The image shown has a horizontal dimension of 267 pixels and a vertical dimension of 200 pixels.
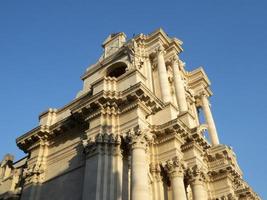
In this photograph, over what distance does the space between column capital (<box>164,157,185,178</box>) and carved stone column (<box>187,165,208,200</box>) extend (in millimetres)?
1585

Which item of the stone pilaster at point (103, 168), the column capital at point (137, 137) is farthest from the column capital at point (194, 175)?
the stone pilaster at point (103, 168)

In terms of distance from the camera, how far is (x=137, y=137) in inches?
656

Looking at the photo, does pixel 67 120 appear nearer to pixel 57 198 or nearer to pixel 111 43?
pixel 57 198

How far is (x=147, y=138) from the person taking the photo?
17172 mm

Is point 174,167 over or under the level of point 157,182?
over

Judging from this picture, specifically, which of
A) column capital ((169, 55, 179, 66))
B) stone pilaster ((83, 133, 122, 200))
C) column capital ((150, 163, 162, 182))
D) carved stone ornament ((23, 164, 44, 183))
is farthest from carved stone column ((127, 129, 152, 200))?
column capital ((169, 55, 179, 66))

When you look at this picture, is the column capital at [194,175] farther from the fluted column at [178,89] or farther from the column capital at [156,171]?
the fluted column at [178,89]

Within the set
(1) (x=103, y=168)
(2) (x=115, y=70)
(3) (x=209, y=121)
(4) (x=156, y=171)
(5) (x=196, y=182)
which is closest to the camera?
(1) (x=103, y=168)

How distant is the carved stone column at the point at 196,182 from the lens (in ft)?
65.8

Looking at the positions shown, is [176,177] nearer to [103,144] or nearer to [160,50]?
[103,144]

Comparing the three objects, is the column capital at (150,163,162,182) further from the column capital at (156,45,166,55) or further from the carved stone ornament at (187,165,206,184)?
the column capital at (156,45,166,55)

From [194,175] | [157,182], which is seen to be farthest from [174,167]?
[194,175]

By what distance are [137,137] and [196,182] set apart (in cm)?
565

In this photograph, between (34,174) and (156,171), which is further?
(34,174)
